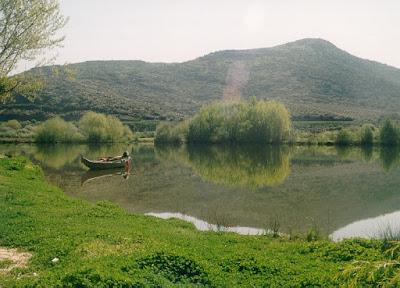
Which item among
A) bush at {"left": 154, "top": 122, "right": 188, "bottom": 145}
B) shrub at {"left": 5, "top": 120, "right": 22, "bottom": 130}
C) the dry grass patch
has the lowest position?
the dry grass patch

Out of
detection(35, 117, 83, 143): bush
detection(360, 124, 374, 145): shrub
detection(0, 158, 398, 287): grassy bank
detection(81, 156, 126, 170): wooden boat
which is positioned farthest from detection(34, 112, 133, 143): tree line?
detection(0, 158, 398, 287): grassy bank

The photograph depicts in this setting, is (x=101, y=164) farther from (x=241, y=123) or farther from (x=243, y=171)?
(x=241, y=123)

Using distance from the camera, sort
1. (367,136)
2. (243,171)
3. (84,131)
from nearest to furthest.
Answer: (243,171), (367,136), (84,131)

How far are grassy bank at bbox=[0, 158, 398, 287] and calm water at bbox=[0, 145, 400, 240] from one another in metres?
6.15

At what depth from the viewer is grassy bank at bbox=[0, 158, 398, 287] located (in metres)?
10.3

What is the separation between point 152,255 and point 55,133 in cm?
9508

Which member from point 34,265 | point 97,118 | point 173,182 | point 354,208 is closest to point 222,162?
point 173,182

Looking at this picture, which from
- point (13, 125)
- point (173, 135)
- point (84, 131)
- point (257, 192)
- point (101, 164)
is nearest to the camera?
point (257, 192)

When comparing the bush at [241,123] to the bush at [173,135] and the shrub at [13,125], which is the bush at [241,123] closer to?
the bush at [173,135]

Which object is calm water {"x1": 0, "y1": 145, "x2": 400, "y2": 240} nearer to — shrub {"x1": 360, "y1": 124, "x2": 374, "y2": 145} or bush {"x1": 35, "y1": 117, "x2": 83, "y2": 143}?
shrub {"x1": 360, "y1": 124, "x2": 374, "y2": 145}

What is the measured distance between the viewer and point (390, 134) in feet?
302

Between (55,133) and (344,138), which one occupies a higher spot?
(55,133)

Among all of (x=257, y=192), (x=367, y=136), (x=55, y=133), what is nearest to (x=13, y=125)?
(x=55, y=133)

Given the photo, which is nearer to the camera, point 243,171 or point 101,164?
point 243,171
